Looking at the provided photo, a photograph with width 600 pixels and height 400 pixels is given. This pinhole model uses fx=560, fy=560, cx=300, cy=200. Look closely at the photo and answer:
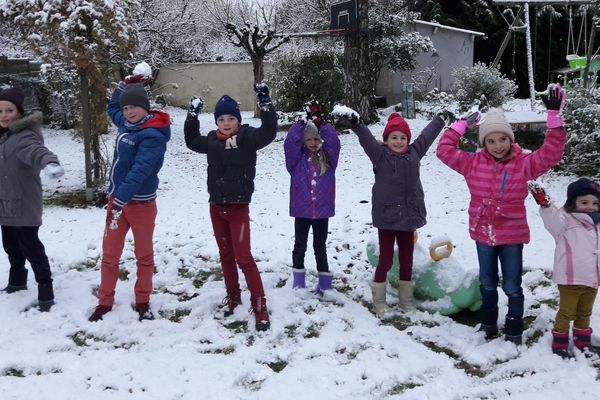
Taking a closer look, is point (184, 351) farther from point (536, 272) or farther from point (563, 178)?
point (563, 178)

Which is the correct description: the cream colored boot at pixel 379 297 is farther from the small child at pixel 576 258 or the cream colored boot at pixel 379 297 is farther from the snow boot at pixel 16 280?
the snow boot at pixel 16 280

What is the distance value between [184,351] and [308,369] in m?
0.85

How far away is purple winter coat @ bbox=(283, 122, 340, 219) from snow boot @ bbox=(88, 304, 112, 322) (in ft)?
5.19

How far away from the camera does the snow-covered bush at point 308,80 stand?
43.7 feet

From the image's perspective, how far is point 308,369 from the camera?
3430 millimetres

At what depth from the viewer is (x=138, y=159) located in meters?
3.86

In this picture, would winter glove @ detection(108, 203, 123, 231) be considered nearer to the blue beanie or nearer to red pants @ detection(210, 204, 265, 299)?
red pants @ detection(210, 204, 265, 299)

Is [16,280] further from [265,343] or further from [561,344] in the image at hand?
[561,344]

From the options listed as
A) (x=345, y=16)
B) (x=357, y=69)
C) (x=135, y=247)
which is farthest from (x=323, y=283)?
(x=345, y=16)

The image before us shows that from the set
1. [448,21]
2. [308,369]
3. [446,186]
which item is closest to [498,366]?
[308,369]

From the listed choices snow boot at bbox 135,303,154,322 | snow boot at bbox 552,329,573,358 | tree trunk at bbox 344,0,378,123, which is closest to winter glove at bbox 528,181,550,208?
snow boot at bbox 552,329,573,358

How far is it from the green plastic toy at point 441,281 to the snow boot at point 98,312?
7.44 ft

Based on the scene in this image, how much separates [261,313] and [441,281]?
1.41m

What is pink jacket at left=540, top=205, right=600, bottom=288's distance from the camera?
336 cm
